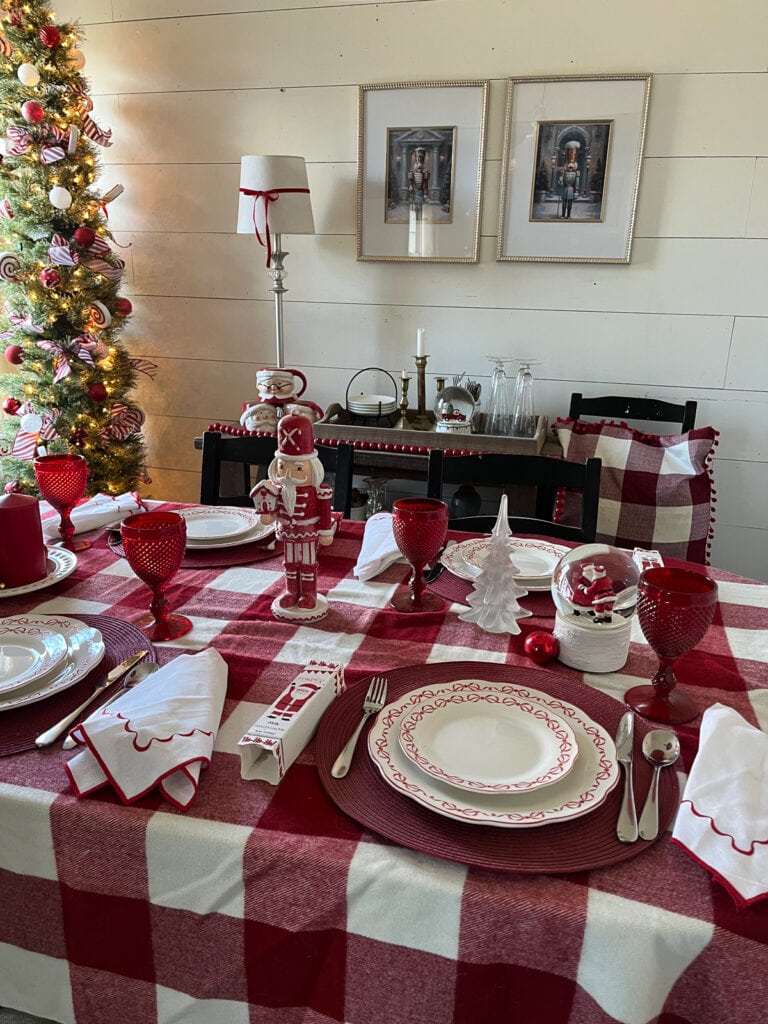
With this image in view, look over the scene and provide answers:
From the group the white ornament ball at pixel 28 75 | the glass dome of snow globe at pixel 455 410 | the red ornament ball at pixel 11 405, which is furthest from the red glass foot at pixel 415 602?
the white ornament ball at pixel 28 75

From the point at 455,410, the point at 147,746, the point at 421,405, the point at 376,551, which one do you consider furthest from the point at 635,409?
the point at 147,746

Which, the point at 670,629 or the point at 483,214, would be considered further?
the point at 483,214

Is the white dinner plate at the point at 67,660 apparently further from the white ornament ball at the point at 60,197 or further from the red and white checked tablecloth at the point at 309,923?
the white ornament ball at the point at 60,197

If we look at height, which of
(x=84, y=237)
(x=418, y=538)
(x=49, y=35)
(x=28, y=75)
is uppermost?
(x=49, y=35)

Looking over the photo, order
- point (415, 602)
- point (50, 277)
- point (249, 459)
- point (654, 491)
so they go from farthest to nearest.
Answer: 1. point (50, 277)
2. point (654, 491)
3. point (249, 459)
4. point (415, 602)

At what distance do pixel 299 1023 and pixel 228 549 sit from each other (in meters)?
0.76

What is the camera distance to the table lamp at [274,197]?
227 centimetres

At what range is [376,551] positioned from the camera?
1172 millimetres

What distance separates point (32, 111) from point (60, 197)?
0.85ft

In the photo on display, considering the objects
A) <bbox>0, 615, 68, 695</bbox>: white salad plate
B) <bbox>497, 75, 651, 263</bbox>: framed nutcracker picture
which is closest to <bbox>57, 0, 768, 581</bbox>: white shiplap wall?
<bbox>497, 75, 651, 263</bbox>: framed nutcracker picture

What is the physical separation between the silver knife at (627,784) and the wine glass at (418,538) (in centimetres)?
36

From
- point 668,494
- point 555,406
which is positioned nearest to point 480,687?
point 668,494

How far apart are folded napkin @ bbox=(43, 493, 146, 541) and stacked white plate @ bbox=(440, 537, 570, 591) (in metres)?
0.61

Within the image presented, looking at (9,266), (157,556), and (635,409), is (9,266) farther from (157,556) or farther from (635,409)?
(635,409)
